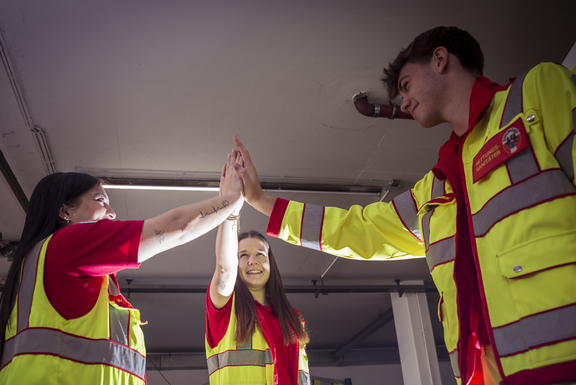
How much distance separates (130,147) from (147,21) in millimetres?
1601

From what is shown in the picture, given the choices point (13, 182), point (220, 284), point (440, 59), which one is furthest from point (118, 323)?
point (13, 182)

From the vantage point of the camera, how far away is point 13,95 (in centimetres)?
386

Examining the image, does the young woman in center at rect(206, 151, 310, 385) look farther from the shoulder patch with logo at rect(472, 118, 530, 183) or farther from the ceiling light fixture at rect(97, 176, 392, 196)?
the ceiling light fixture at rect(97, 176, 392, 196)

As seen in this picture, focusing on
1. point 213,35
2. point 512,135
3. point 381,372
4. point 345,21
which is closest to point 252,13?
point 213,35

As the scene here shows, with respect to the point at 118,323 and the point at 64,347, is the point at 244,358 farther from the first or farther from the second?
the point at 64,347

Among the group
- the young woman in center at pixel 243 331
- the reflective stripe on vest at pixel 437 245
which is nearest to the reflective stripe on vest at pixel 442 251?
the reflective stripe on vest at pixel 437 245

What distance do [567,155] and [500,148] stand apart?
0.62ft

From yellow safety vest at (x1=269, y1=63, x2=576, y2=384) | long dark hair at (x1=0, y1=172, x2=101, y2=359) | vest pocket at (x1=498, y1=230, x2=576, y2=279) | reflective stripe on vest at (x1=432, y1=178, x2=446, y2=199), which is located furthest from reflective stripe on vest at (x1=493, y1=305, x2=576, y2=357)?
long dark hair at (x1=0, y1=172, x2=101, y2=359)

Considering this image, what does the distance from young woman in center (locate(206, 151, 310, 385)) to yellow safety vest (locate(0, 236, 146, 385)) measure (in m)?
0.95

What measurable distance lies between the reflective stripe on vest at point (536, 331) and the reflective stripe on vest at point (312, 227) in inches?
38.2

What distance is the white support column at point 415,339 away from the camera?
7.70 m

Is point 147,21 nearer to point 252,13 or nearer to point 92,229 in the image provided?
point 252,13

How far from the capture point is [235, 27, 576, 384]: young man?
1.11 meters

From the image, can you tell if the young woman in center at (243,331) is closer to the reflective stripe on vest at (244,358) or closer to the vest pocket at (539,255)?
the reflective stripe on vest at (244,358)
